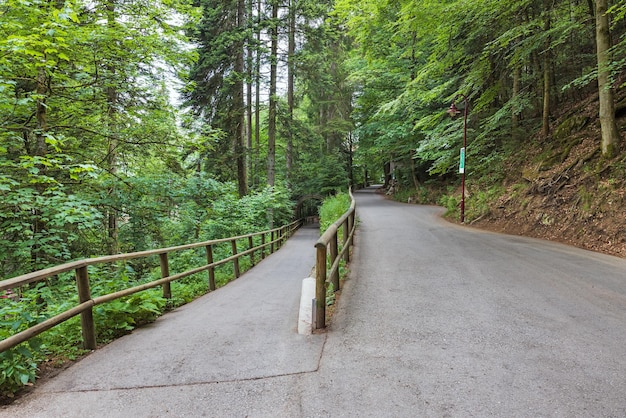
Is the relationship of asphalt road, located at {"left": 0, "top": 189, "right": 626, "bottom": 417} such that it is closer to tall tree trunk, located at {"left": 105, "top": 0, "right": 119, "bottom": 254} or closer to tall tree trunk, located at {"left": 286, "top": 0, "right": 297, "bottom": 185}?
tall tree trunk, located at {"left": 105, "top": 0, "right": 119, "bottom": 254}

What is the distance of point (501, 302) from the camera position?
4.05 metres

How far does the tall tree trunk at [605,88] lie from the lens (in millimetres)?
7797

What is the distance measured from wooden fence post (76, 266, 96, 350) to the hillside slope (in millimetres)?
8641

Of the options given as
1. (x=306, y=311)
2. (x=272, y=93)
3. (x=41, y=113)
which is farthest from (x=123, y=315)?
(x=272, y=93)

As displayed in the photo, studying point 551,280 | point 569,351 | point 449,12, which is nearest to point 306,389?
point 569,351

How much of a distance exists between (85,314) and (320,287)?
2.31 metres

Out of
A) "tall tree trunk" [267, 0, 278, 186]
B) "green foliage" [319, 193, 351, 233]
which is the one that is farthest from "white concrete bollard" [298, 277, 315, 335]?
"tall tree trunk" [267, 0, 278, 186]

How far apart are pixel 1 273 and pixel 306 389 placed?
7300 mm

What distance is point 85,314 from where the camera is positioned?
333cm

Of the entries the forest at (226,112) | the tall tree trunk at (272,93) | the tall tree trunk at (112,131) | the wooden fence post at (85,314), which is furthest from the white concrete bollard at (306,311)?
the tall tree trunk at (272,93)

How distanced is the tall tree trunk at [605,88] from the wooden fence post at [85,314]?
10364 mm

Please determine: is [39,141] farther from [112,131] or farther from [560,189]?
[560,189]

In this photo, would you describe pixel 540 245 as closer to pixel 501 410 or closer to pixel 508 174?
pixel 508 174

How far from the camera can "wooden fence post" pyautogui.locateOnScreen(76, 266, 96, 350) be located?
332cm
